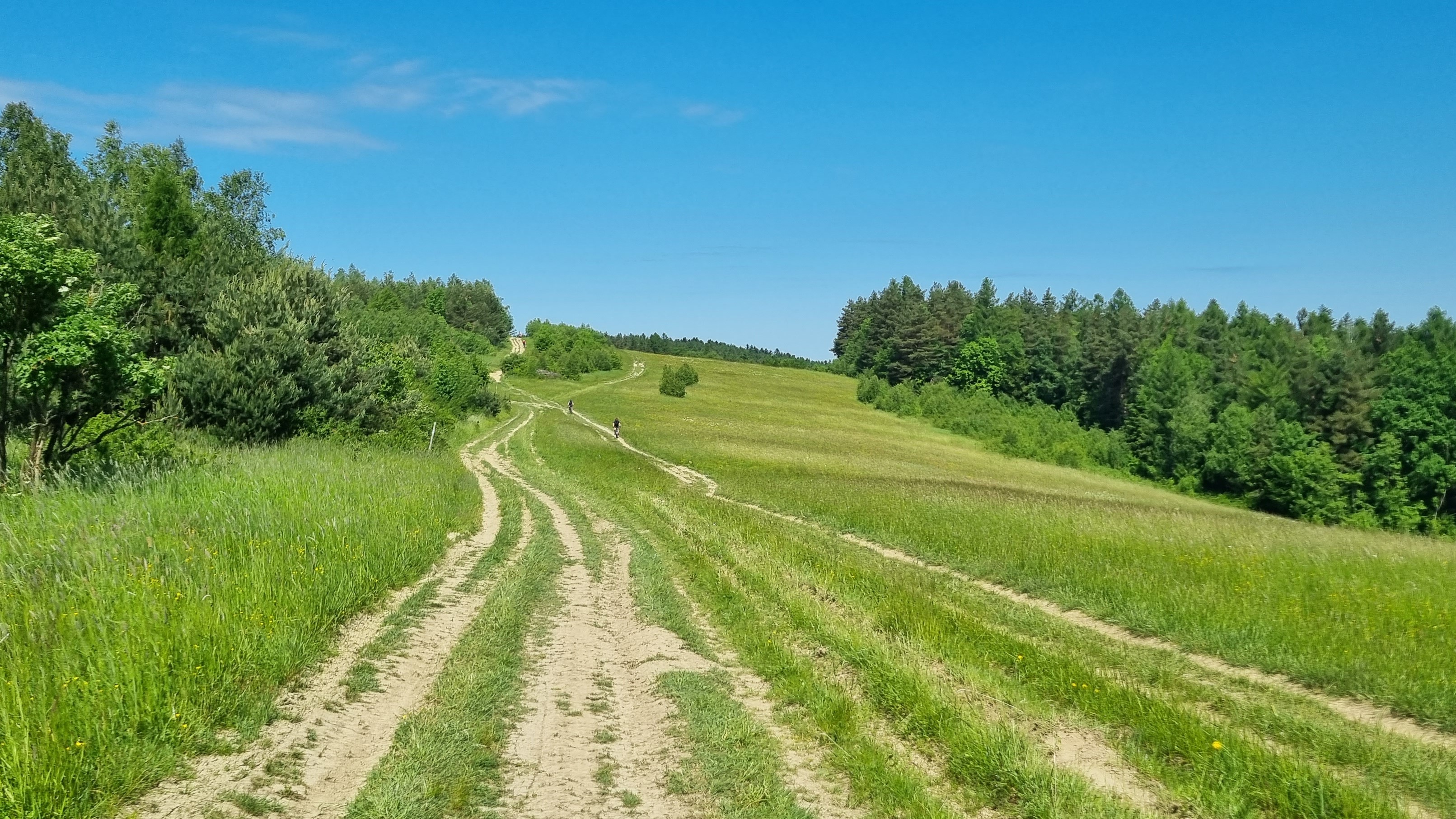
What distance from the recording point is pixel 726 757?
20.5 ft

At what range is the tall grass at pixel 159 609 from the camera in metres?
5.00

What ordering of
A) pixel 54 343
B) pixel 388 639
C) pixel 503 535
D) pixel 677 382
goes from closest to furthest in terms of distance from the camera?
pixel 388 639, pixel 54 343, pixel 503 535, pixel 677 382

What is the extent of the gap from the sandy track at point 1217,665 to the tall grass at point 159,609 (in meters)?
9.18

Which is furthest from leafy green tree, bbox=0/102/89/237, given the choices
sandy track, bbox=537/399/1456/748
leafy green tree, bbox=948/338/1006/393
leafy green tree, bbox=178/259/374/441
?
leafy green tree, bbox=948/338/1006/393

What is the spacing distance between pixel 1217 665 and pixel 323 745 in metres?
9.27

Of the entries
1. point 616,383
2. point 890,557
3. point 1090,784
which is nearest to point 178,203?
point 890,557

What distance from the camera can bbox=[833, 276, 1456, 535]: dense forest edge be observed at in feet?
210

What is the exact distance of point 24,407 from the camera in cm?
1515

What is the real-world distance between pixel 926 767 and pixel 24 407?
17.1 m

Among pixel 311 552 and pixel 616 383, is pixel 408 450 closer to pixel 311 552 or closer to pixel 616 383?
pixel 311 552

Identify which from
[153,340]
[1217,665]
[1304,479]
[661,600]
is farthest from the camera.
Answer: [1304,479]

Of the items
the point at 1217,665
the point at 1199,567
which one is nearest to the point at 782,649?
the point at 1217,665

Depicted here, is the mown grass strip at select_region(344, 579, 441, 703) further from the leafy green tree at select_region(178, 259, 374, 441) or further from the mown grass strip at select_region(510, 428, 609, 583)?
the leafy green tree at select_region(178, 259, 374, 441)

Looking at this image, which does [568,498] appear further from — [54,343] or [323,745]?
[323,745]
